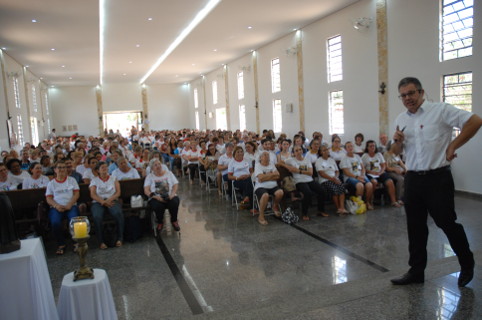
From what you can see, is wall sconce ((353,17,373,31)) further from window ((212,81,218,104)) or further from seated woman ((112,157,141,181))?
window ((212,81,218,104))

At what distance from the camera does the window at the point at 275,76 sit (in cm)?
1653

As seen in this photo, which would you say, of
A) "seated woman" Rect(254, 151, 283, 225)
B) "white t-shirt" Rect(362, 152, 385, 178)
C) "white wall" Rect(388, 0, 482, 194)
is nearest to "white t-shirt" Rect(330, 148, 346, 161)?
"white t-shirt" Rect(362, 152, 385, 178)

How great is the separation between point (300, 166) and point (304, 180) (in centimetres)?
27

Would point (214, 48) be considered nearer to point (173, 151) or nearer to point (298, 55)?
point (298, 55)

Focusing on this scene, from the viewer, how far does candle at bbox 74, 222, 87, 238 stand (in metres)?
2.65

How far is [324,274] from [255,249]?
1.23 metres

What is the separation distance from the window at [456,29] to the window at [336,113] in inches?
161

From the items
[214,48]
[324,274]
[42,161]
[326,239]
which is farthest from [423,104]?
[214,48]

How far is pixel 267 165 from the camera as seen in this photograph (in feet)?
23.4

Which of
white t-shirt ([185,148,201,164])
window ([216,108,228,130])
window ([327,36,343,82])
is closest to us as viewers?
white t-shirt ([185,148,201,164])

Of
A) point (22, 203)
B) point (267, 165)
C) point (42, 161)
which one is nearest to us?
point (22, 203)

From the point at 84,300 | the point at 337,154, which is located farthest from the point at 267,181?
the point at 84,300

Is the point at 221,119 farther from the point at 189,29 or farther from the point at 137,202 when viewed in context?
the point at 137,202

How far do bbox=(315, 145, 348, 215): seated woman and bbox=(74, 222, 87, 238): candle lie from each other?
522 centimetres
